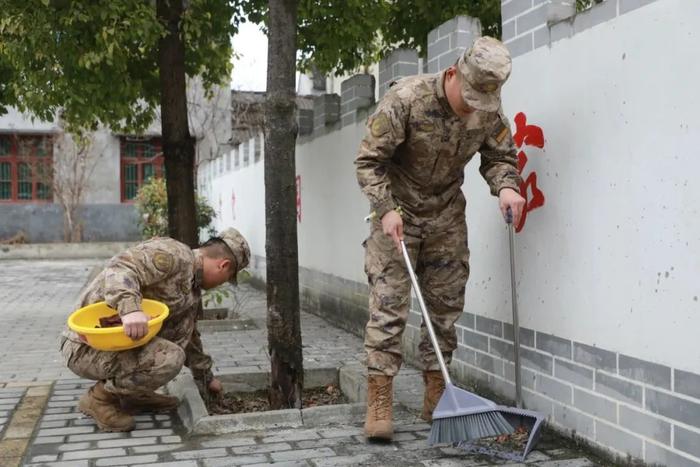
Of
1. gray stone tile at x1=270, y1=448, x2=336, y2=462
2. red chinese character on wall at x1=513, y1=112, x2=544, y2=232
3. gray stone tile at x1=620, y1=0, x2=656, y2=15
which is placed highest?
gray stone tile at x1=620, y1=0, x2=656, y2=15

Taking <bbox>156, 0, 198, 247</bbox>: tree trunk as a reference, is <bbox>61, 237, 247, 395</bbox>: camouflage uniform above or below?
below

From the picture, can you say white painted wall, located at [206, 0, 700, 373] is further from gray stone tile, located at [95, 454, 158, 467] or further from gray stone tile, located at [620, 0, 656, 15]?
gray stone tile, located at [95, 454, 158, 467]

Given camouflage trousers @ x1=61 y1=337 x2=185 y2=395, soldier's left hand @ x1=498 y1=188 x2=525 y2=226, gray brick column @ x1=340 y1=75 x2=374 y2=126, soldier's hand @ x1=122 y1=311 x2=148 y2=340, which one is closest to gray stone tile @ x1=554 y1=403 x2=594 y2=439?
soldier's left hand @ x1=498 y1=188 x2=525 y2=226

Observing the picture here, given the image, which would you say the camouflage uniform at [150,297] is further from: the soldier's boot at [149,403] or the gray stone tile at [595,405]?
the gray stone tile at [595,405]

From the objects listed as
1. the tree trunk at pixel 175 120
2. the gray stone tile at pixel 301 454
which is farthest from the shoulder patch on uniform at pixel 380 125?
the tree trunk at pixel 175 120

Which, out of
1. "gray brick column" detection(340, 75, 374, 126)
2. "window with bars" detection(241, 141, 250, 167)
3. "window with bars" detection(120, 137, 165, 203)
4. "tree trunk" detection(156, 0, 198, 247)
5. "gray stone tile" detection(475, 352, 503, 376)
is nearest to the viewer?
"gray stone tile" detection(475, 352, 503, 376)

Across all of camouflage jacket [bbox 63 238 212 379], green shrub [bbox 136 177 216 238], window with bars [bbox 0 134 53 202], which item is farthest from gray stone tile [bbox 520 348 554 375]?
window with bars [bbox 0 134 53 202]

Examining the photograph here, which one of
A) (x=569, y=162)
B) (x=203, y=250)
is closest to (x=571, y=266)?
(x=569, y=162)

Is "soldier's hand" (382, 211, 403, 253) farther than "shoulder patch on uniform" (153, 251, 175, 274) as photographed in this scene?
No

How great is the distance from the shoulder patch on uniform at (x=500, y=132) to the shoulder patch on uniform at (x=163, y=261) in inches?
71.4

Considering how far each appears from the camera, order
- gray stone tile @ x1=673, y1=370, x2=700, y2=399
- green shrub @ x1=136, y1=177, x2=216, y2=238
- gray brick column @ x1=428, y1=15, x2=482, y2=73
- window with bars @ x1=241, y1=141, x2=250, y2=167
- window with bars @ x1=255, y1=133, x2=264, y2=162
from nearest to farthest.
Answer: gray stone tile @ x1=673, y1=370, x2=700, y2=399 → gray brick column @ x1=428, y1=15, x2=482, y2=73 → window with bars @ x1=255, y1=133, x2=264, y2=162 → window with bars @ x1=241, y1=141, x2=250, y2=167 → green shrub @ x1=136, y1=177, x2=216, y2=238

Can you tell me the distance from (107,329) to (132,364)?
37cm

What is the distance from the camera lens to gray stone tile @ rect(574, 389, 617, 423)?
349 cm

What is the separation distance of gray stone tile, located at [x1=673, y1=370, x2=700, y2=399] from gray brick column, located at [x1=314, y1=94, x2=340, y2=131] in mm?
5623
